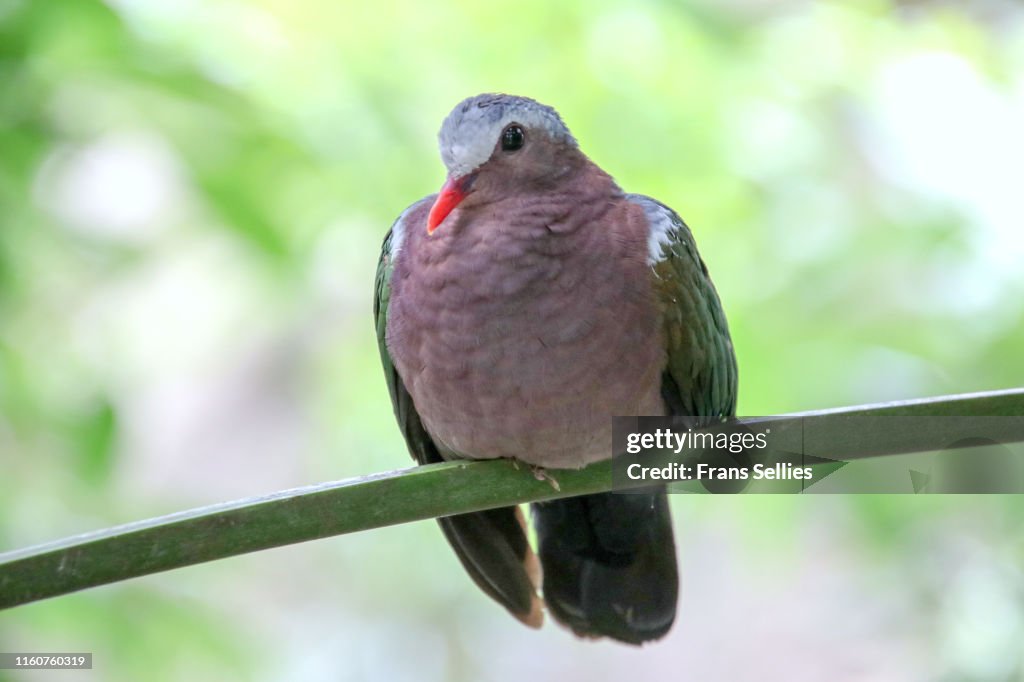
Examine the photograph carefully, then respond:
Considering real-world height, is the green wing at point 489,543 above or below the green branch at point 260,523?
above

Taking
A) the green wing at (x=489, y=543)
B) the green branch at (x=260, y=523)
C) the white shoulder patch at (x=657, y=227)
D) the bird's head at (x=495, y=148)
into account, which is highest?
the bird's head at (x=495, y=148)

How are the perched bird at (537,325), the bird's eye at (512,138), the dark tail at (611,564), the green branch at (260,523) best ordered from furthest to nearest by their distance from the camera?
the dark tail at (611,564)
the bird's eye at (512,138)
the perched bird at (537,325)
the green branch at (260,523)

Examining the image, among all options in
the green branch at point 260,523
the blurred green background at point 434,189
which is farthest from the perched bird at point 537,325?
the green branch at point 260,523

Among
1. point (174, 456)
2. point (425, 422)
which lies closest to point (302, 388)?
point (174, 456)

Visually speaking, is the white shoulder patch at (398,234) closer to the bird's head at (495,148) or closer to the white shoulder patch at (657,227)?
the bird's head at (495,148)

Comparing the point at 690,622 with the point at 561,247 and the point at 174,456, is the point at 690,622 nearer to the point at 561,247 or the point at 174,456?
the point at 174,456

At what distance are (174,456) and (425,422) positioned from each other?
3.17 m

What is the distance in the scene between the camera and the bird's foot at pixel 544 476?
4.32 ft

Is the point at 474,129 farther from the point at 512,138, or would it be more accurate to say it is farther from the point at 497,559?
the point at 497,559

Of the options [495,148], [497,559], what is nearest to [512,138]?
[495,148]

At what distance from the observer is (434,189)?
7.65ft

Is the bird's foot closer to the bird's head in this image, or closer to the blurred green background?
the bird's head

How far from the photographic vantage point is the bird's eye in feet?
5.56

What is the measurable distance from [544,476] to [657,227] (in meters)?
0.46
